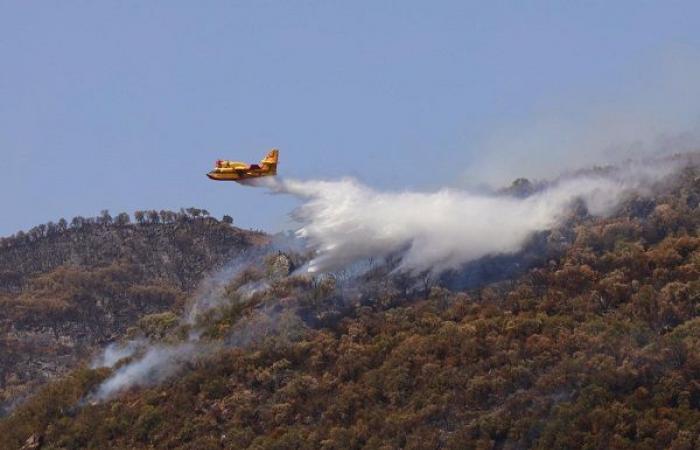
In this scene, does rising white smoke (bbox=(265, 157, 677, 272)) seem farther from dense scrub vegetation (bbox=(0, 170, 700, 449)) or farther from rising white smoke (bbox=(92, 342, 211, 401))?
rising white smoke (bbox=(92, 342, 211, 401))

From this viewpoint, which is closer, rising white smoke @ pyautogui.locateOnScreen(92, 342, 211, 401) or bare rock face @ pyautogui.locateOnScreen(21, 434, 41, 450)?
bare rock face @ pyautogui.locateOnScreen(21, 434, 41, 450)

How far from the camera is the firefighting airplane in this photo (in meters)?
110

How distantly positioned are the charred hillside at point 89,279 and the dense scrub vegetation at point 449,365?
72.1 ft

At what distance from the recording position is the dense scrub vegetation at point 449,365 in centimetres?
8281

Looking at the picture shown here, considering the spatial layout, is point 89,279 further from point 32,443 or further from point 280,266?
point 32,443

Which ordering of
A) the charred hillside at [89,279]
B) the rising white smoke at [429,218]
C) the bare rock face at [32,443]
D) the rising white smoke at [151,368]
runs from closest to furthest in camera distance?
the bare rock face at [32,443]
the rising white smoke at [151,368]
the rising white smoke at [429,218]
the charred hillside at [89,279]

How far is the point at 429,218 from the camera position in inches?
4926

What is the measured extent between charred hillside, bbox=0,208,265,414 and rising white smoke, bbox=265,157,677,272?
29.7 m

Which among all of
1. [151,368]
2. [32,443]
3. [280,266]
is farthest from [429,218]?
[32,443]

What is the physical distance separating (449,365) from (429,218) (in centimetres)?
3313

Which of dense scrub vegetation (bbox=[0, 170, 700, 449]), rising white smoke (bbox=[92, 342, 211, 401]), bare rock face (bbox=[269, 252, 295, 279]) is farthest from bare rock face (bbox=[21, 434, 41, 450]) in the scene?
bare rock face (bbox=[269, 252, 295, 279])

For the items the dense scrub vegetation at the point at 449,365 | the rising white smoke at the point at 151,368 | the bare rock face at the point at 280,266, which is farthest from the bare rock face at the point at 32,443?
the bare rock face at the point at 280,266

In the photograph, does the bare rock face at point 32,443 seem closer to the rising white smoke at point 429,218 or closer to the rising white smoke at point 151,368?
the rising white smoke at point 151,368

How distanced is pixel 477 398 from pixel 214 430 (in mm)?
20638
